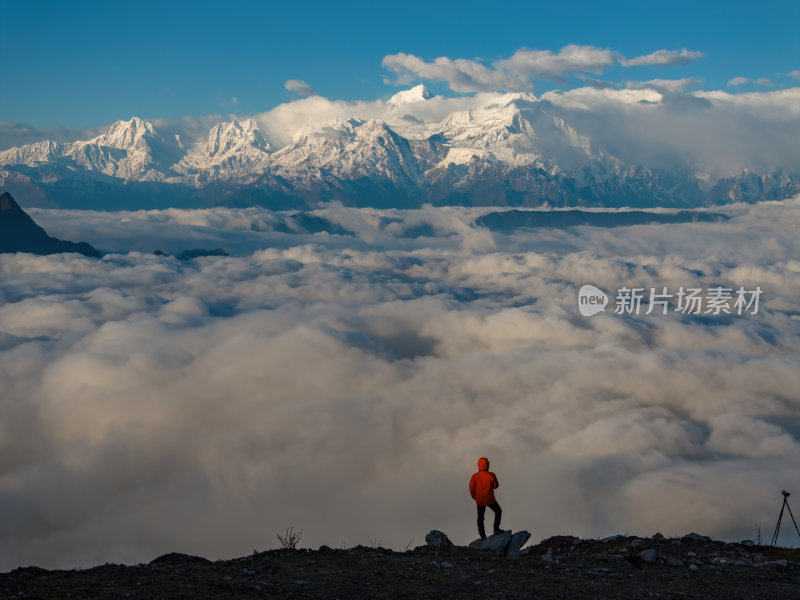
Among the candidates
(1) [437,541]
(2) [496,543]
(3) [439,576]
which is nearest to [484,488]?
(2) [496,543]

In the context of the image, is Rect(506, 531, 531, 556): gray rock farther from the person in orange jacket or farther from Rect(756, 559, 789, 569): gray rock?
Rect(756, 559, 789, 569): gray rock

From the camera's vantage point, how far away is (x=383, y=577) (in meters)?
20.3

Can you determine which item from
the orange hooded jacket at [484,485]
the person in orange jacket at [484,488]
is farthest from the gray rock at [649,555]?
the orange hooded jacket at [484,485]

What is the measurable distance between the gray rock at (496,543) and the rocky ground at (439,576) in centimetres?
61

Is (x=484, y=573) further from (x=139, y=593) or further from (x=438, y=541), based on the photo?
(x=139, y=593)

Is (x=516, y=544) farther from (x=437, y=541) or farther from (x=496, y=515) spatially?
(x=437, y=541)

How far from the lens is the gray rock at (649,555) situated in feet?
76.1

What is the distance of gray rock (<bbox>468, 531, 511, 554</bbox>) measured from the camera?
24.6 m

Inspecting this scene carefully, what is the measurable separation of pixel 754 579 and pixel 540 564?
22.5ft

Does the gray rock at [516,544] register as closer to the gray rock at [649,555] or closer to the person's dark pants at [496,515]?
the person's dark pants at [496,515]

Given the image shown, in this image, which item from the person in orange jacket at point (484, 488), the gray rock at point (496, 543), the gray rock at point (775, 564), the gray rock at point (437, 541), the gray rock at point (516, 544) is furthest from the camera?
the person in orange jacket at point (484, 488)

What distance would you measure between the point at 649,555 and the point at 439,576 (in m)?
8.04

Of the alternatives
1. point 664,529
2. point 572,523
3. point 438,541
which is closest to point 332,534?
point 572,523

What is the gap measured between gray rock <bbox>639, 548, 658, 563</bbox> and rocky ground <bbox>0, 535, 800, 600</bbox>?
0.12ft
